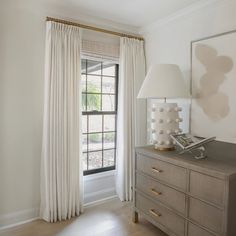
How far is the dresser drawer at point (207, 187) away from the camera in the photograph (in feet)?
5.15

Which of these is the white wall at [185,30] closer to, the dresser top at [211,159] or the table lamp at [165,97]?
the table lamp at [165,97]

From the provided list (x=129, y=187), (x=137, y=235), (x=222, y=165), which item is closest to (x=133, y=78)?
(x=129, y=187)

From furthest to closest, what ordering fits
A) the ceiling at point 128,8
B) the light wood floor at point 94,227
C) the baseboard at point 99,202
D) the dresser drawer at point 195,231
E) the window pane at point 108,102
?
the window pane at point 108,102
the baseboard at point 99,202
the ceiling at point 128,8
the light wood floor at point 94,227
the dresser drawer at point 195,231

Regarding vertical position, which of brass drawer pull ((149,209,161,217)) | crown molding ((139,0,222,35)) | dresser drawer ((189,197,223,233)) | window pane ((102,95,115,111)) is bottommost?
brass drawer pull ((149,209,161,217))

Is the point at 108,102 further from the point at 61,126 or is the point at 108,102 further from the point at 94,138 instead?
the point at 61,126

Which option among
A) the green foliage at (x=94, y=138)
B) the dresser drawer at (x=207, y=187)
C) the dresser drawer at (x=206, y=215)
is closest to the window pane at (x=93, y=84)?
the green foliage at (x=94, y=138)

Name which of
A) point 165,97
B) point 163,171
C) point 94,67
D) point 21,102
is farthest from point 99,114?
point 163,171

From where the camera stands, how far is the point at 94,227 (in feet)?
7.63

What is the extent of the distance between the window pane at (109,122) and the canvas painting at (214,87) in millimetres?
1101

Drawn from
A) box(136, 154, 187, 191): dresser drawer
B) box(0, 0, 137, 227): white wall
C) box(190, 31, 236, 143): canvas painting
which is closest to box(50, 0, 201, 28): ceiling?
box(0, 0, 137, 227): white wall

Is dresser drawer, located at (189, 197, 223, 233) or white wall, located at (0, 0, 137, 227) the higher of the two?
white wall, located at (0, 0, 137, 227)

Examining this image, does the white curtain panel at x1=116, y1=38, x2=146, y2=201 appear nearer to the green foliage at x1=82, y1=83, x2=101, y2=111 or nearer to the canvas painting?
the green foliage at x1=82, y1=83, x2=101, y2=111

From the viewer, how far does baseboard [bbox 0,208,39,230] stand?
2.31m

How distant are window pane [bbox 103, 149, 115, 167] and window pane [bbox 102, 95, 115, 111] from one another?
604mm
